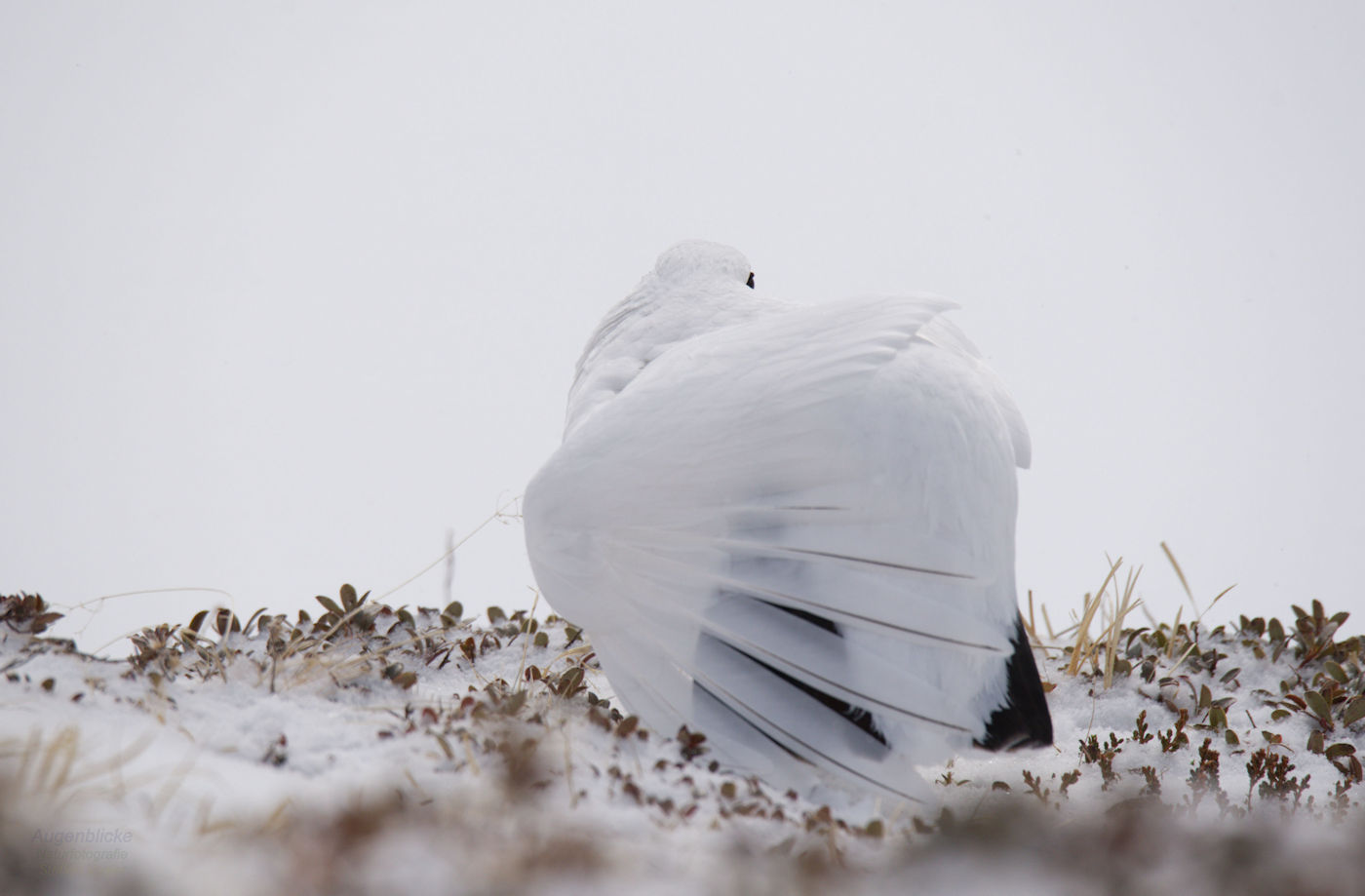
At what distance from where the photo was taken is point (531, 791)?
1.74 meters

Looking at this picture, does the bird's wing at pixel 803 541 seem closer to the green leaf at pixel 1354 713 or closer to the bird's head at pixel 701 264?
the bird's head at pixel 701 264

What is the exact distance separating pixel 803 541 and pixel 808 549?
0.11ft

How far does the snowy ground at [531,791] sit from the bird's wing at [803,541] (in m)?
0.19

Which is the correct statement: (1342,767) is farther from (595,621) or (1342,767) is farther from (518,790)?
(518,790)

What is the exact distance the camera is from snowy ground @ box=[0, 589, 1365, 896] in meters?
1.39

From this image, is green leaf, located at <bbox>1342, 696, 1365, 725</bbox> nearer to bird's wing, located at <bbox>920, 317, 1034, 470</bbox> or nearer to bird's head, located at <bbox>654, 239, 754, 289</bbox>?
bird's wing, located at <bbox>920, 317, 1034, 470</bbox>

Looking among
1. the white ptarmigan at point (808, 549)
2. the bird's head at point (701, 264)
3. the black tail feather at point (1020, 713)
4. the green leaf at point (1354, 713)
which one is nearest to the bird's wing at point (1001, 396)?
the white ptarmigan at point (808, 549)

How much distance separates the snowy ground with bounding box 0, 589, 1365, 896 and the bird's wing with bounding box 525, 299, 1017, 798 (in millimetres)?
193

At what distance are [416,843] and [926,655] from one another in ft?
Result: 4.32

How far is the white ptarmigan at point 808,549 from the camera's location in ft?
7.17

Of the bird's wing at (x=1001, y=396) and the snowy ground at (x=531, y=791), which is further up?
the bird's wing at (x=1001, y=396)

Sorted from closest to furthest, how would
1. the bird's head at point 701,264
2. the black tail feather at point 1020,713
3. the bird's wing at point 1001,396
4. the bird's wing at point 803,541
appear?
1. the bird's wing at point 803,541
2. the black tail feather at point 1020,713
3. the bird's wing at point 1001,396
4. the bird's head at point 701,264

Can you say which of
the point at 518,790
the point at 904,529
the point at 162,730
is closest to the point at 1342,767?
the point at 904,529

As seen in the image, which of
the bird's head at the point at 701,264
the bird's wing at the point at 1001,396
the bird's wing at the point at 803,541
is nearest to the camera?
the bird's wing at the point at 803,541
